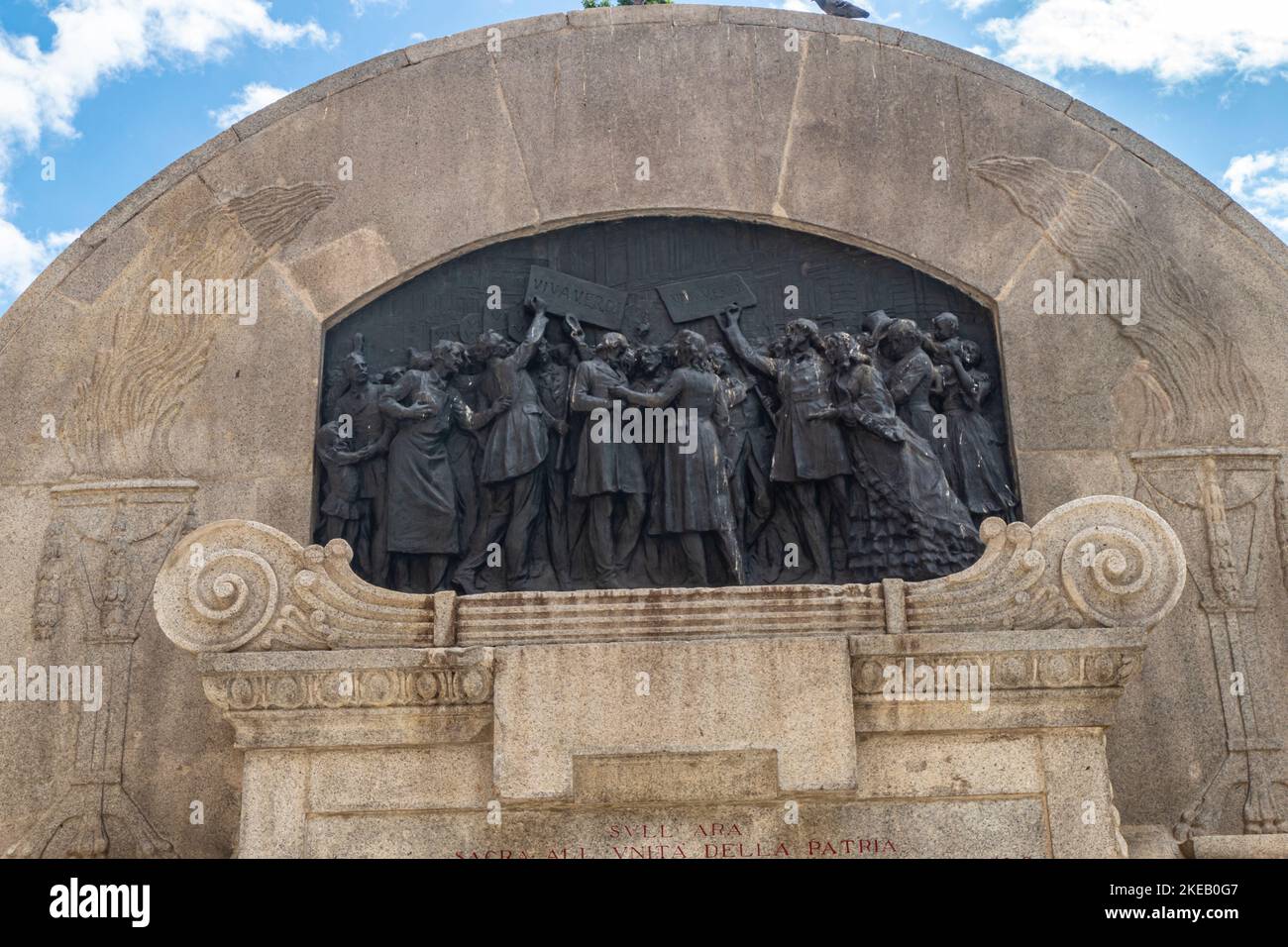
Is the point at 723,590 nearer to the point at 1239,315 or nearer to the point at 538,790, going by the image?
the point at 538,790

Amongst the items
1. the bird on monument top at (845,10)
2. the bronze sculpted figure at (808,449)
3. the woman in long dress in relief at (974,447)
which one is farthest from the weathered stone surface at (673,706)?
the bird on monument top at (845,10)

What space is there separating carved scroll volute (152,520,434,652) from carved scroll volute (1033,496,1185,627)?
366 cm

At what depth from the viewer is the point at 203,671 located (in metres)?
8.07

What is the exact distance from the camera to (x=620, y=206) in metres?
10.6

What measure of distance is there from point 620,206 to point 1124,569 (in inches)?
179

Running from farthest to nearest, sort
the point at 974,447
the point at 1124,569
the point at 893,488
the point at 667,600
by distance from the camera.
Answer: the point at 974,447
the point at 893,488
the point at 667,600
the point at 1124,569

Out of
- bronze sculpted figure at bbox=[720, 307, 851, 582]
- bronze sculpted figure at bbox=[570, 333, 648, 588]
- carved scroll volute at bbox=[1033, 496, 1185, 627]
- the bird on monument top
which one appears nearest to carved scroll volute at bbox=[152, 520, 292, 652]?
bronze sculpted figure at bbox=[570, 333, 648, 588]

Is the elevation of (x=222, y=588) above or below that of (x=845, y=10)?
below

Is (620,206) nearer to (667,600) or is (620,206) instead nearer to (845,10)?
(845,10)

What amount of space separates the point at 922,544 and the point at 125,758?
17.3ft

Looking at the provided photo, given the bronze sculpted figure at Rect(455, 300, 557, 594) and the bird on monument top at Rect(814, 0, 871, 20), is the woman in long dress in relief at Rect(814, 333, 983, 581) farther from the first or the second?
the bird on monument top at Rect(814, 0, 871, 20)

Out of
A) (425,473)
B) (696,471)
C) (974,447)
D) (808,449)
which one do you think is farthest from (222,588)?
(974,447)

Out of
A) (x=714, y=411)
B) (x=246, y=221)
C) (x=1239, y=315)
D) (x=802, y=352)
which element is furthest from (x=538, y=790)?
(x=1239, y=315)

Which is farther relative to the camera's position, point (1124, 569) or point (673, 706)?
point (1124, 569)
